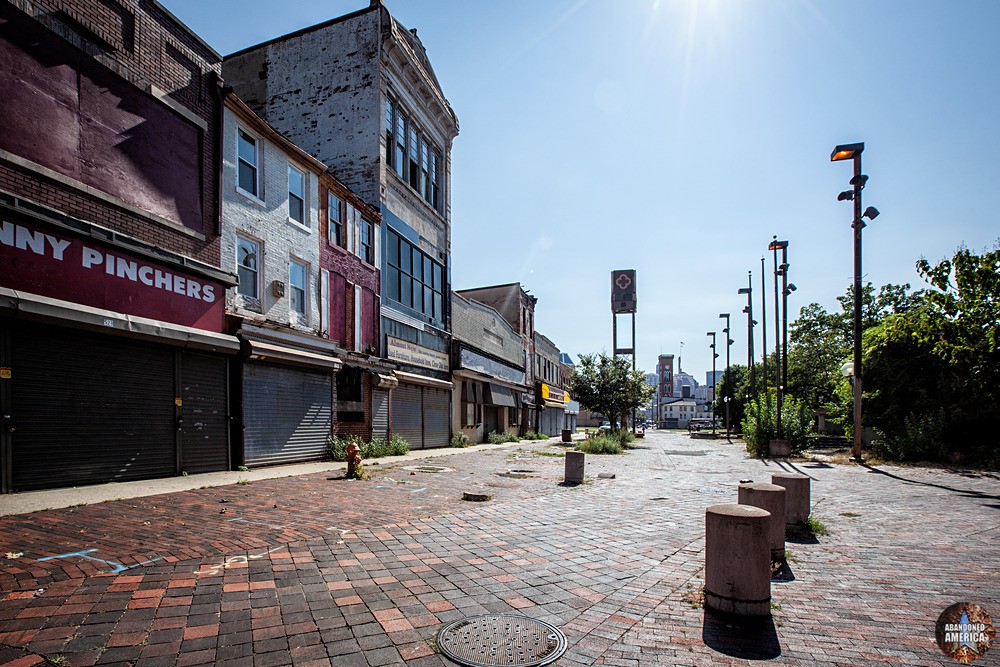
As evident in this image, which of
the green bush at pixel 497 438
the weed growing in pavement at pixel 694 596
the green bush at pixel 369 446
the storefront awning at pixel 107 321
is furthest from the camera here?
the green bush at pixel 497 438

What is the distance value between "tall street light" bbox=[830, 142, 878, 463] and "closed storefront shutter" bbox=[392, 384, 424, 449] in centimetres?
1545

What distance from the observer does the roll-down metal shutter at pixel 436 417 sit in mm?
22078

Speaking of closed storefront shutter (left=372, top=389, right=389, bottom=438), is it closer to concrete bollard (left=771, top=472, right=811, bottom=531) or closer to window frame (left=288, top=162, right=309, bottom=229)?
window frame (left=288, top=162, right=309, bottom=229)

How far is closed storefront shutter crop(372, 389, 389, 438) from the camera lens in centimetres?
1788

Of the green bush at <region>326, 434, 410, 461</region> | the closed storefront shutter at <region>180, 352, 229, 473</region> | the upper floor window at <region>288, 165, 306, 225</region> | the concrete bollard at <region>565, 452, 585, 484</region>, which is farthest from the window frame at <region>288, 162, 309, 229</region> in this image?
the concrete bollard at <region>565, 452, 585, 484</region>

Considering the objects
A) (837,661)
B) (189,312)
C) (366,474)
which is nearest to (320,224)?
(189,312)

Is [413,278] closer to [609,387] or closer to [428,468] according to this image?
[428,468]

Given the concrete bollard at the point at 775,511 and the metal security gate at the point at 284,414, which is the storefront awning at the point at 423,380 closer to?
the metal security gate at the point at 284,414

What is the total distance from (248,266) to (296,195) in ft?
10.4

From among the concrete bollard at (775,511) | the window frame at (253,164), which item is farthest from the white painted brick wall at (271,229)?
the concrete bollard at (775,511)

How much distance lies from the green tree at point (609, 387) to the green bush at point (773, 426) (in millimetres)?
7729

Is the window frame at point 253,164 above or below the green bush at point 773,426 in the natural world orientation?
above

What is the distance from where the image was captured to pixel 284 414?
44.2 feet

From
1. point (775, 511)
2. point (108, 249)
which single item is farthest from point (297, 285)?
point (775, 511)
